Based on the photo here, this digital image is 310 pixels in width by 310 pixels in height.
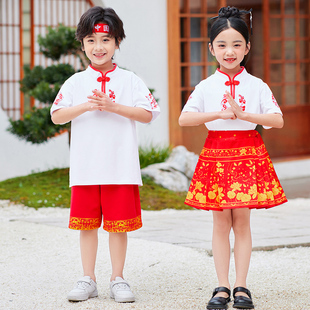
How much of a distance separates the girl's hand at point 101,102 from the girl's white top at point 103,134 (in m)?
0.11

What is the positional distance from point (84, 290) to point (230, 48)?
3.87 feet

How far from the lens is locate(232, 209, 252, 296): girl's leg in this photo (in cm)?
260

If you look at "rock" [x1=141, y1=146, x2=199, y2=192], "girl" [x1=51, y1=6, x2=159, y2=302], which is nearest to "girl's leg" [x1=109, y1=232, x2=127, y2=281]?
"girl" [x1=51, y1=6, x2=159, y2=302]

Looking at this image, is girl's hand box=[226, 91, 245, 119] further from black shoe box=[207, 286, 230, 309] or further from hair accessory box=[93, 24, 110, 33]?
black shoe box=[207, 286, 230, 309]

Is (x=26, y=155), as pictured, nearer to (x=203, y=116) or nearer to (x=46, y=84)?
(x=46, y=84)

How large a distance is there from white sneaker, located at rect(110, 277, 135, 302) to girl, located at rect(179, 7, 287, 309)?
0.34 meters

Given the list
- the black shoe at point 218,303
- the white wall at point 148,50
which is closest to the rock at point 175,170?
the white wall at point 148,50

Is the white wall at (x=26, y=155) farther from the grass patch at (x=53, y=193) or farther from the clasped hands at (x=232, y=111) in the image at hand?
the clasped hands at (x=232, y=111)

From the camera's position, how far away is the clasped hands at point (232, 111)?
2.48m

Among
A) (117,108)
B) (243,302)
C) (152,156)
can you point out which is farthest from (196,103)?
(152,156)

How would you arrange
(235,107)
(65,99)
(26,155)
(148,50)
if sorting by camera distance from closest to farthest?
(235,107)
(65,99)
(26,155)
(148,50)

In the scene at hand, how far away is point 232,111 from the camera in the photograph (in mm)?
2504

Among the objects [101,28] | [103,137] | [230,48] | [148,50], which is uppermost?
[148,50]

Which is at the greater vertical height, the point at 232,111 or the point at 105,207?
the point at 232,111
